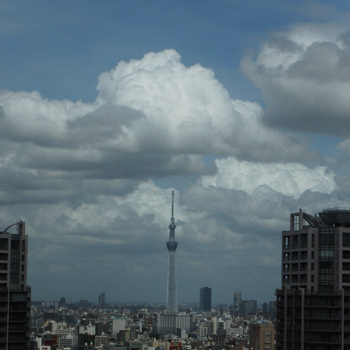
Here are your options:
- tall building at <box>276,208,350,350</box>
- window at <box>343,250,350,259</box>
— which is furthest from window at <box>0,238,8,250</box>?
window at <box>343,250,350,259</box>

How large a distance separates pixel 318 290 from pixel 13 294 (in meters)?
37.7

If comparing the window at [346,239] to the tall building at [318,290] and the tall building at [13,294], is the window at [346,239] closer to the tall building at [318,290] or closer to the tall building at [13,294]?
the tall building at [318,290]

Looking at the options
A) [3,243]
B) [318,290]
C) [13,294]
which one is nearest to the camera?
[318,290]

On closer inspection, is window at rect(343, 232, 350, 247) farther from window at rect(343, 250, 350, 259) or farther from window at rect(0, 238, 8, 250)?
window at rect(0, 238, 8, 250)

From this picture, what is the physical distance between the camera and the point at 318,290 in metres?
82.8

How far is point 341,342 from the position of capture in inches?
3189

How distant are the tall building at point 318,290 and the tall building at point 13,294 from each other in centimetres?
3191

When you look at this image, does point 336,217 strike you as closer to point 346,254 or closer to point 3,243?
point 346,254

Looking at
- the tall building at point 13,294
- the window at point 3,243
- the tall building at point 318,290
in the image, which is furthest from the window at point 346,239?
the window at point 3,243

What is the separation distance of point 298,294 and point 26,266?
3476 centimetres

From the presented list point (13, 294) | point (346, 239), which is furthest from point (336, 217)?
point (13, 294)

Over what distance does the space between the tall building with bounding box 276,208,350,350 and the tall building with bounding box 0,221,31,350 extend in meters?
31.9

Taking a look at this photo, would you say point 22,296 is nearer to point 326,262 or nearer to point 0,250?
point 0,250

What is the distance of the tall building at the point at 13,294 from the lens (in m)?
89.9
